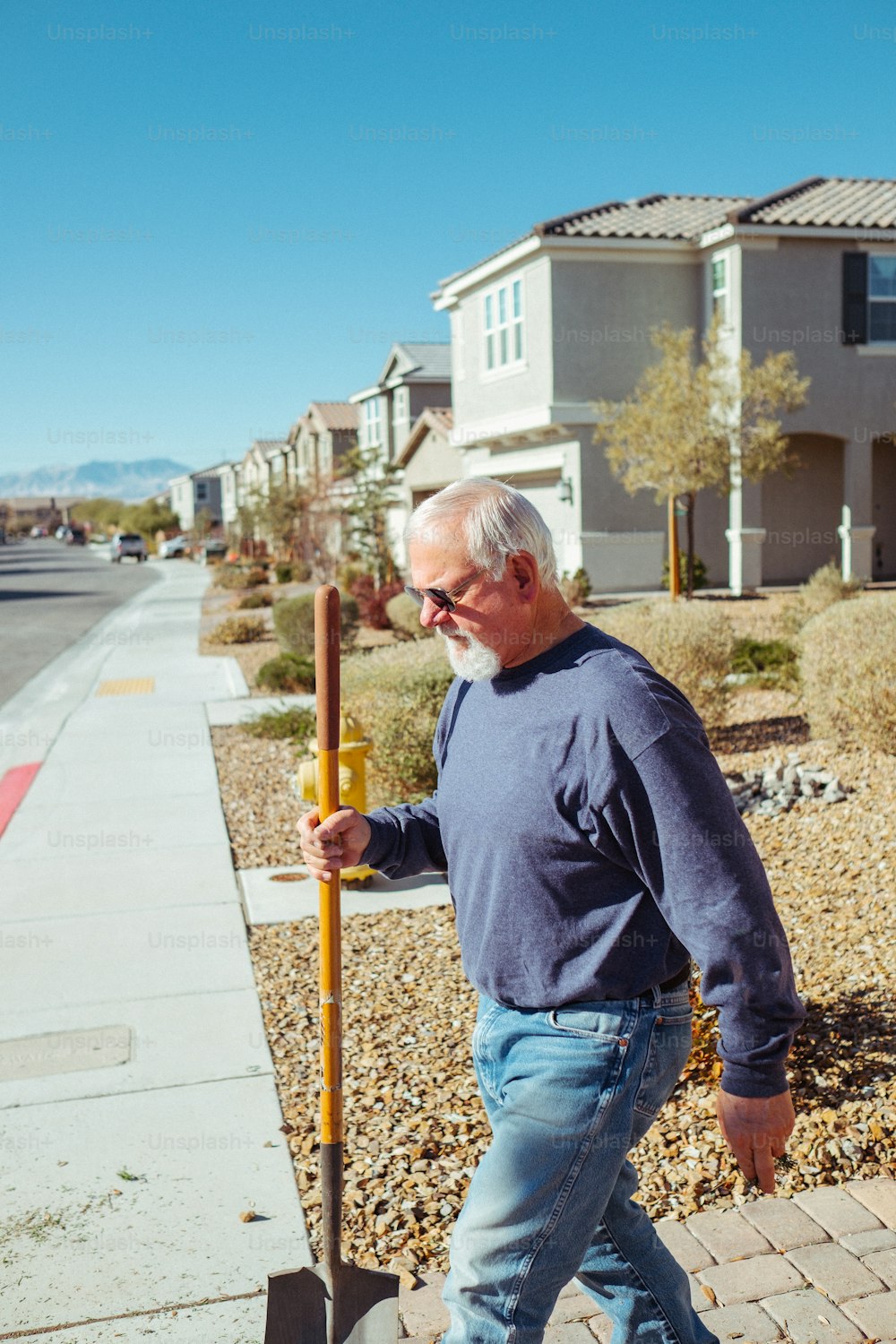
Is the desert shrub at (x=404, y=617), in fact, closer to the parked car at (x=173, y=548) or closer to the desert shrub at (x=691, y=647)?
the desert shrub at (x=691, y=647)

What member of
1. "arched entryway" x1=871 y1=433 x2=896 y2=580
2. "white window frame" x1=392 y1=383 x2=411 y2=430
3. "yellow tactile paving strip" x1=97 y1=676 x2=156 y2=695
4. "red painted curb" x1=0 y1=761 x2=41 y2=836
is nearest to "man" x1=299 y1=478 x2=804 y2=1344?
"red painted curb" x1=0 y1=761 x2=41 y2=836

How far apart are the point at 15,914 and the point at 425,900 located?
7.02ft

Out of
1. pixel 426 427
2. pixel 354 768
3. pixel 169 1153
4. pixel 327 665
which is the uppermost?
pixel 426 427

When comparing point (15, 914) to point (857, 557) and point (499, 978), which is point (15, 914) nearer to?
point (499, 978)

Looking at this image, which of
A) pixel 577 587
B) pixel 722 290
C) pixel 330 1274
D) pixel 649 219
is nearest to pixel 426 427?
pixel 649 219

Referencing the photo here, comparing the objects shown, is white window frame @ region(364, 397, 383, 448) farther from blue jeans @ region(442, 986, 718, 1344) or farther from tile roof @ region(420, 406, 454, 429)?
blue jeans @ region(442, 986, 718, 1344)

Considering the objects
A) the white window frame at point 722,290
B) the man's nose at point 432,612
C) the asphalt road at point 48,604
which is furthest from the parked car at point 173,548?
the man's nose at point 432,612

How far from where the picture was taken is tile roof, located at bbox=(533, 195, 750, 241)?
21500 mm

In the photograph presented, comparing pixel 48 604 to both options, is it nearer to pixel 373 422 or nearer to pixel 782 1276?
pixel 373 422

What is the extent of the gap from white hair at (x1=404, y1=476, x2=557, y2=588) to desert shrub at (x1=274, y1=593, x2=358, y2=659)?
13920mm

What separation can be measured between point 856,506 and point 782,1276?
20927 mm

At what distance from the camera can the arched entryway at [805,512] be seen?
2342 cm

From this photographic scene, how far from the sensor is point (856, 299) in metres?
21.7

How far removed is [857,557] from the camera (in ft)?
74.1
